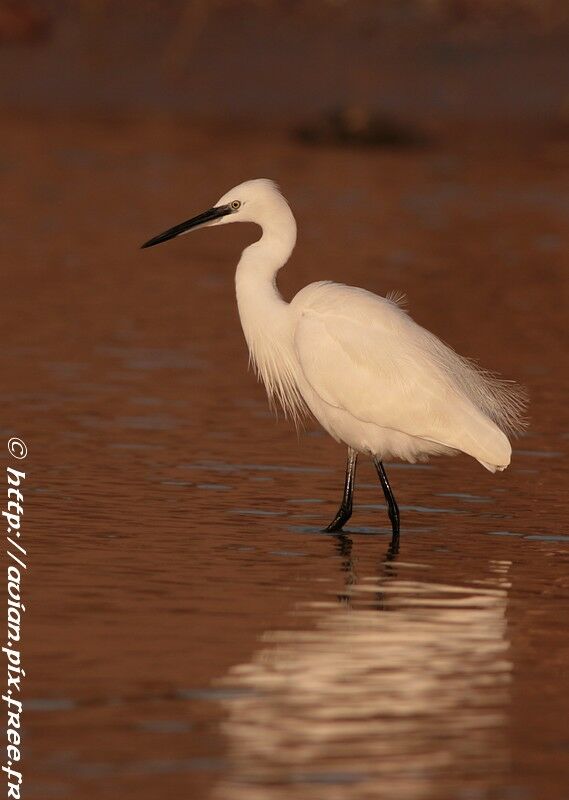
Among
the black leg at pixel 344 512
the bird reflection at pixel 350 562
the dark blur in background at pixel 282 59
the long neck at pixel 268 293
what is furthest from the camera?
the dark blur in background at pixel 282 59

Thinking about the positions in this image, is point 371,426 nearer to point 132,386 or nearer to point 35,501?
point 35,501

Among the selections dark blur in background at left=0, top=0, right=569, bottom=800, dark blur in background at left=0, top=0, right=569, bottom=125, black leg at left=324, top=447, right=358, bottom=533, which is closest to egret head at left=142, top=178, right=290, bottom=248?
dark blur in background at left=0, top=0, right=569, bottom=800

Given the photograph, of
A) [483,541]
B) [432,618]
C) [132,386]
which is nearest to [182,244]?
[132,386]

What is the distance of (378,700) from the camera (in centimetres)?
623

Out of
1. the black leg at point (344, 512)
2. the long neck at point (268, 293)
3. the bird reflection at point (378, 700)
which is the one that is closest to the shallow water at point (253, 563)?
the bird reflection at point (378, 700)

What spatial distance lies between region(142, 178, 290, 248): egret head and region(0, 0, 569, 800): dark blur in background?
1327 millimetres

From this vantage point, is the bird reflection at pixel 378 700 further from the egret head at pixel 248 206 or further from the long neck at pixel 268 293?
the egret head at pixel 248 206

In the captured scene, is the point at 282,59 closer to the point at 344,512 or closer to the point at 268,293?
the point at 268,293

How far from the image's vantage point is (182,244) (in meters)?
20.5

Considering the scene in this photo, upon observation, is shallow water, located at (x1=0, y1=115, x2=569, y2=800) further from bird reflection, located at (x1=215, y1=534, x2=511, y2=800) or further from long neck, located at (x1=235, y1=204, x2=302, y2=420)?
long neck, located at (x1=235, y1=204, x2=302, y2=420)

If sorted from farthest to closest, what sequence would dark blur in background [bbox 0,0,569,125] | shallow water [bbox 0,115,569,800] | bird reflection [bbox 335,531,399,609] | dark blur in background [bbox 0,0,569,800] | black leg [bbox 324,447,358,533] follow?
1. dark blur in background [bbox 0,0,569,125]
2. black leg [bbox 324,447,358,533]
3. bird reflection [bbox 335,531,399,609]
4. dark blur in background [bbox 0,0,569,800]
5. shallow water [bbox 0,115,569,800]

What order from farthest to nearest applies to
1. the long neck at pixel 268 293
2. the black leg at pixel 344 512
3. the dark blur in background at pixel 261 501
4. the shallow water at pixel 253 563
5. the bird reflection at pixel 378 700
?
the long neck at pixel 268 293 < the black leg at pixel 344 512 < the dark blur in background at pixel 261 501 < the shallow water at pixel 253 563 < the bird reflection at pixel 378 700

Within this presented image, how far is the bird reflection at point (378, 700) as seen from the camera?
547cm

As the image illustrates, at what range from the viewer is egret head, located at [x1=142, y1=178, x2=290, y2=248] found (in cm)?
977
